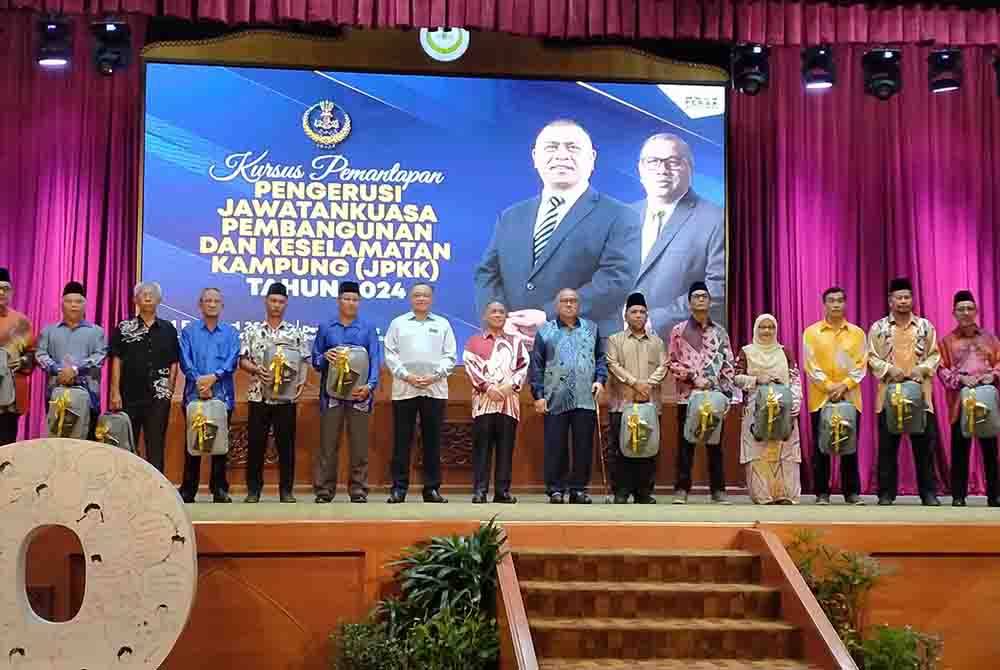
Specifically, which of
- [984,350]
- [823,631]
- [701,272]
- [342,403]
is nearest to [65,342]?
[342,403]

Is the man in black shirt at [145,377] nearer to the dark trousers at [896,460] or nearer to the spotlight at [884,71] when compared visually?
the dark trousers at [896,460]

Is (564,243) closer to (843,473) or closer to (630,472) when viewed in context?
(630,472)

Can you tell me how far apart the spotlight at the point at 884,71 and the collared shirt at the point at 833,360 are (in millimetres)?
1850

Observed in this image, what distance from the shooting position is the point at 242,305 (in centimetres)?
844

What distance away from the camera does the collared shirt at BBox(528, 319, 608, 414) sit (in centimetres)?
667

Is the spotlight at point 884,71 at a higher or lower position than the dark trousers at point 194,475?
higher

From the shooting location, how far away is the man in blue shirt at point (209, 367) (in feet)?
20.9

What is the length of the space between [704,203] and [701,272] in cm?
55

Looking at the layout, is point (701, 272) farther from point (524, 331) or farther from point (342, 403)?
point (342, 403)

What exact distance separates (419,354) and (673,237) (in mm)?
2930

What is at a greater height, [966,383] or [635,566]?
[966,383]

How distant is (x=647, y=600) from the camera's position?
513cm

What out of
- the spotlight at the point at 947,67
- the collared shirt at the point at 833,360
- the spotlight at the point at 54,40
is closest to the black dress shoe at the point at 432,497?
the collared shirt at the point at 833,360

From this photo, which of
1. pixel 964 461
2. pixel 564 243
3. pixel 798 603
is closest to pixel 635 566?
pixel 798 603
